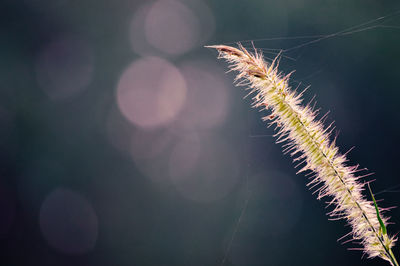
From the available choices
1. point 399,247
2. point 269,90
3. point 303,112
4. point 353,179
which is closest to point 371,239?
point 353,179

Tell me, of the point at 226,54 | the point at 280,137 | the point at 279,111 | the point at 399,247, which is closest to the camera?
the point at 226,54

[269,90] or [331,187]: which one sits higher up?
[269,90]

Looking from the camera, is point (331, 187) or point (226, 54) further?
point (331, 187)

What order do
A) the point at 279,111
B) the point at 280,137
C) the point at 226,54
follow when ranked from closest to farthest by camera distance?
the point at 226,54
the point at 279,111
the point at 280,137

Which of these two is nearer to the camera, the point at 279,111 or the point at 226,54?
the point at 226,54

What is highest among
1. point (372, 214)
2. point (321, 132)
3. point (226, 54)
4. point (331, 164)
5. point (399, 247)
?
point (226, 54)

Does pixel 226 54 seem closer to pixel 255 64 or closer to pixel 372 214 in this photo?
pixel 255 64

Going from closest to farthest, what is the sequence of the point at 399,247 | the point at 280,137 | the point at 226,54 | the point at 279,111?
the point at 226,54 < the point at 279,111 < the point at 280,137 < the point at 399,247

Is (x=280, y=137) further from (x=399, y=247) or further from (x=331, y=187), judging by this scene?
(x=399, y=247)

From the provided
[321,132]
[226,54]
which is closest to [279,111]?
[321,132]
